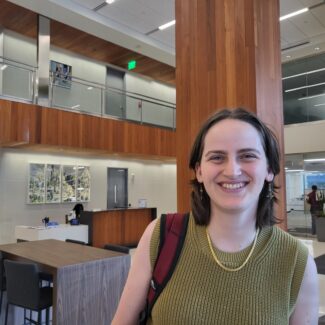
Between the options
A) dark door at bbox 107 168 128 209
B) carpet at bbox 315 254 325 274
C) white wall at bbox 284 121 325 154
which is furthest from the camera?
dark door at bbox 107 168 128 209

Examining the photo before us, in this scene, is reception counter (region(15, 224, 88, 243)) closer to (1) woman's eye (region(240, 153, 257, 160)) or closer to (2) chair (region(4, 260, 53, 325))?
(2) chair (region(4, 260, 53, 325))

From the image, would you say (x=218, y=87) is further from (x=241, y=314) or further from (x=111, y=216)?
(x=111, y=216)

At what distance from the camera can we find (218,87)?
2688mm

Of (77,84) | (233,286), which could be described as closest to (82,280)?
(233,286)

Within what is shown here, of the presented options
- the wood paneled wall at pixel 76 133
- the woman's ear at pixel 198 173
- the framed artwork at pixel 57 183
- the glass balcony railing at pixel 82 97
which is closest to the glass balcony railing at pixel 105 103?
the glass balcony railing at pixel 82 97

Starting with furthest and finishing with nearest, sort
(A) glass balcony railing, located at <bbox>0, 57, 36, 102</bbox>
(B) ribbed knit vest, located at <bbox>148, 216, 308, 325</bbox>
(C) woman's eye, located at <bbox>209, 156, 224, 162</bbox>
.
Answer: (A) glass balcony railing, located at <bbox>0, 57, 36, 102</bbox>
(C) woman's eye, located at <bbox>209, 156, 224, 162</bbox>
(B) ribbed knit vest, located at <bbox>148, 216, 308, 325</bbox>

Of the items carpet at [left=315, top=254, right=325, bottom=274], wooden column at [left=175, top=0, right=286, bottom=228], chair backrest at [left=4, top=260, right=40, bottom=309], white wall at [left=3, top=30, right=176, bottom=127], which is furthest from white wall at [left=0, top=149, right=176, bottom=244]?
wooden column at [left=175, top=0, right=286, bottom=228]

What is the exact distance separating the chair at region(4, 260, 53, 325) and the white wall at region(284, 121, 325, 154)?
935 cm

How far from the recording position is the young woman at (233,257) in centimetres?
106

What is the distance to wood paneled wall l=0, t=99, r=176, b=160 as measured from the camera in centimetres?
813

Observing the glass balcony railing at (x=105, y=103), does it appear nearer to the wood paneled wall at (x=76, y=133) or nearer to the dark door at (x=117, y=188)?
the wood paneled wall at (x=76, y=133)

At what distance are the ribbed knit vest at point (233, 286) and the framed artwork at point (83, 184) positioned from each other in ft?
33.2

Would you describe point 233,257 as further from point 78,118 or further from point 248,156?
point 78,118

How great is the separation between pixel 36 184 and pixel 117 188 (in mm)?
3011
